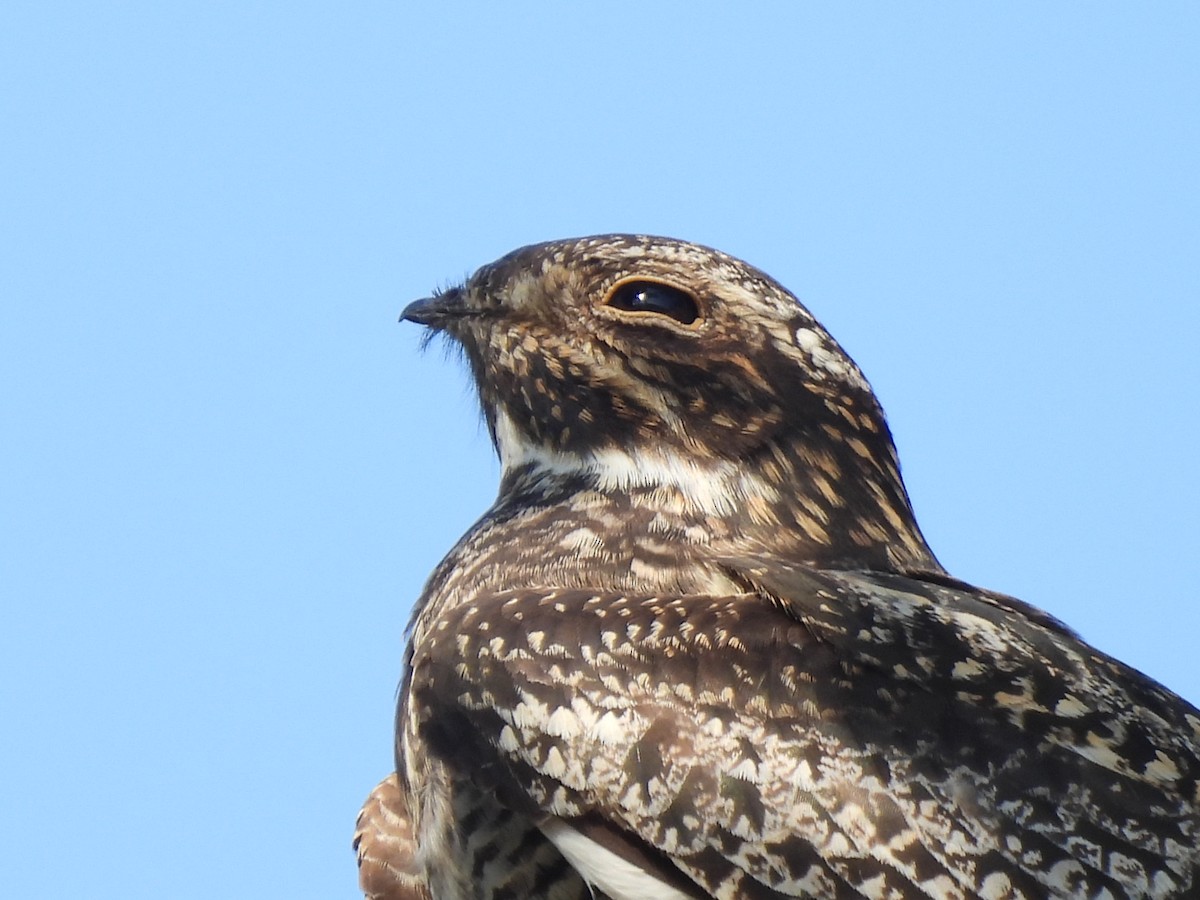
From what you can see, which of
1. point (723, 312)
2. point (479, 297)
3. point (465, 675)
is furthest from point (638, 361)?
point (465, 675)

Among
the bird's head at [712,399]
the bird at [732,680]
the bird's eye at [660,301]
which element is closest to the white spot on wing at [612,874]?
the bird at [732,680]

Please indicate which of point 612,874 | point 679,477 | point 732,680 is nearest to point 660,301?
point 679,477

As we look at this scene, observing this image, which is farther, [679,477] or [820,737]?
[679,477]

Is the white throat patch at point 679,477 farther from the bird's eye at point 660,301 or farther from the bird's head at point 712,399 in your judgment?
the bird's eye at point 660,301

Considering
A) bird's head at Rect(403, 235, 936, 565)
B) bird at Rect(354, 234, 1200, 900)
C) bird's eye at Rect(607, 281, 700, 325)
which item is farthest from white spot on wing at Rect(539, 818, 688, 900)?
bird's eye at Rect(607, 281, 700, 325)

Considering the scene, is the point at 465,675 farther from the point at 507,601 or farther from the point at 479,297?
the point at 479,297

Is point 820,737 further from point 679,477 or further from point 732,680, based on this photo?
point 679,477

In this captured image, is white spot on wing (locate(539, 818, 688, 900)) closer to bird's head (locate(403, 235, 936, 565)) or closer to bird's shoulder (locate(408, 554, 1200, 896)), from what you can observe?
bird's shoulder (locate(408, 554, 1200, 896))

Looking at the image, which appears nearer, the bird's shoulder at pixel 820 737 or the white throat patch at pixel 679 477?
the bird's shoulder at pixel 820 737
